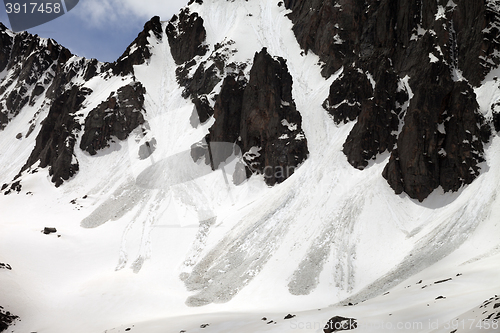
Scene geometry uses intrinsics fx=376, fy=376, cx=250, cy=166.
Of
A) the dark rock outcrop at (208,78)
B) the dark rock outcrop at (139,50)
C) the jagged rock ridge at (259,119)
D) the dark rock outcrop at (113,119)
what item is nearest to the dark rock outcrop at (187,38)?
the dark rock outcrop at (139,50)

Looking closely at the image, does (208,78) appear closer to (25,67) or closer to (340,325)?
(340,325)

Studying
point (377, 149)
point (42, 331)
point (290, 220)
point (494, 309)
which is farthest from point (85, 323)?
point (377, 149)

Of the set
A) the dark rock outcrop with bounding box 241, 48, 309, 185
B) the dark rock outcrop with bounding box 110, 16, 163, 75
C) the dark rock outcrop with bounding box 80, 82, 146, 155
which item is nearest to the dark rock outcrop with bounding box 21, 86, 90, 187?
Answer: the dark rock outcrop with bounding box 80, 82, 146, 155

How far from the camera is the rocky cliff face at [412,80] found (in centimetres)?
5212

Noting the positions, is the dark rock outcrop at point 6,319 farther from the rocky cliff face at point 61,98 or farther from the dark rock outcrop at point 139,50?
the dark rock outcrop at point 139,50

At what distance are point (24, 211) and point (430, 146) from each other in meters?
76.0

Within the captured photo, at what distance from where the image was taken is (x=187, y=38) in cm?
10869

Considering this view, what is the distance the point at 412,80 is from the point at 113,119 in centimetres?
6800

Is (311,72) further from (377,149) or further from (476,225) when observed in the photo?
(476,225)

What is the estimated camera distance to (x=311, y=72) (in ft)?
278

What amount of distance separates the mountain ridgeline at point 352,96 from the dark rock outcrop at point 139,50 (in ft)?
1.91

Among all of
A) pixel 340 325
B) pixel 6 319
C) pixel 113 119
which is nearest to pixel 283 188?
pixel 340 325

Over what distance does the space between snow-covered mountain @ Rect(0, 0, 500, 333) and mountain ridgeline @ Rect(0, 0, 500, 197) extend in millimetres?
305

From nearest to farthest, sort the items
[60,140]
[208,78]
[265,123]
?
[265,123] → [208,78] → [60,140]
